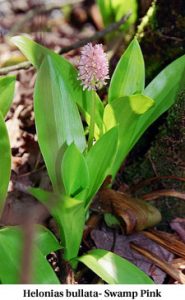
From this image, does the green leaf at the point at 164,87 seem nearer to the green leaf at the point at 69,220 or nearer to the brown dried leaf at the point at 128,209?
the brown dried leaf at the point at 128,209

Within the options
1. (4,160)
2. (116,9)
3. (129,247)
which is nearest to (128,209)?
(129,247)

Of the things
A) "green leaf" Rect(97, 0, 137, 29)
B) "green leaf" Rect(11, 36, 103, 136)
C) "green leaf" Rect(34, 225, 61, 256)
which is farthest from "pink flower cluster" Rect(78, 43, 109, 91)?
"green leaf" Rect(97, 0, 137, 29)

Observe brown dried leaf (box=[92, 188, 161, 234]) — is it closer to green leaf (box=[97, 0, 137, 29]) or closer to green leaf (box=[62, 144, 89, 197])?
green leaf (box=[62, 144, 89, 197])

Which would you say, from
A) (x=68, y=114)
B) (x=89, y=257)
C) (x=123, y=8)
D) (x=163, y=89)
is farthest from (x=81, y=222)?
(x=123, y=8)

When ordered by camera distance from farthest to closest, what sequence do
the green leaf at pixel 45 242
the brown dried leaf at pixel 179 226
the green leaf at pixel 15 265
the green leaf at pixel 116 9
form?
1. the green leaf at pixel 116 9
2. the brown dried leaf at pixel 179 226
3. the green leaf at pixel 45 242
4. the green leaf at pixel 15 265

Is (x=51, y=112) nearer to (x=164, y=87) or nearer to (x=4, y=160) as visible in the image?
(x=4, y=160)

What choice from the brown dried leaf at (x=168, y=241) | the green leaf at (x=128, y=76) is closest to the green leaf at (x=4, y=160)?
the green leaf at (x=128, y=76)
